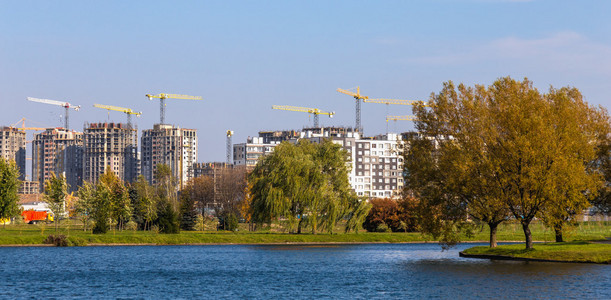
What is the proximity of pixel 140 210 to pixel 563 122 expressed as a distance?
60120 mm

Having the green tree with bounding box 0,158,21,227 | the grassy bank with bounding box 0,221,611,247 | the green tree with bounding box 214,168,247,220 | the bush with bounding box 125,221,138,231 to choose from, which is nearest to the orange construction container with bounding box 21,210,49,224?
the green tree with bounding box 214,168,247,220

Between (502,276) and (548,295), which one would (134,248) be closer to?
(502,276)

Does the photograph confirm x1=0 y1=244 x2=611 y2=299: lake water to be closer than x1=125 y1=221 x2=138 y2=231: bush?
Yes

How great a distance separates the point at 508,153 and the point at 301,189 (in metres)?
35.7

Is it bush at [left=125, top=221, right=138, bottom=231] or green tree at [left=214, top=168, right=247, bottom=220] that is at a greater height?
green tree at [left=214, top=168, right=247, bottom=220]

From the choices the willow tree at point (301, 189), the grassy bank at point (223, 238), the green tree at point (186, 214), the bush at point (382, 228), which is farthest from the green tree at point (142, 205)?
the bush at point (382, 228)

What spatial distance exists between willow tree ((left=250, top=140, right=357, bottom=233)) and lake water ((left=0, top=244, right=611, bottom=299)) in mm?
13628

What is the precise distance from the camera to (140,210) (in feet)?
335

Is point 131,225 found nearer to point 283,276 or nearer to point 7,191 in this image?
point 7,191

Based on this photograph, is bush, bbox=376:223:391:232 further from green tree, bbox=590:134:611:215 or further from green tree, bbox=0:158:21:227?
green tree, bbox=0:158:21:227

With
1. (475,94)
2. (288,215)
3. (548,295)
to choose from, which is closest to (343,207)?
(288,215)

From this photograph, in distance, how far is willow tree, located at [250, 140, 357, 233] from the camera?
90.1 metres

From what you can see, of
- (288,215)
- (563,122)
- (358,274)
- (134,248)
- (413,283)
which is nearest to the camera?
(413,283)

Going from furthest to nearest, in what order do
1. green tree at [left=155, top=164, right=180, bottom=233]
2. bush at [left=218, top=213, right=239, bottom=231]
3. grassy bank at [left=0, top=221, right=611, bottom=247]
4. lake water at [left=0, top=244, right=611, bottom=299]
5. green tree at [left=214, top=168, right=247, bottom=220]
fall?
green tree at [left=214, top=168, right=247, bottom=220]
bush at [left=218, top=213, right=239, bottom=231]
green tree at [left=155, top=164, right=180, bottom=233]
grassy bank at [left=0, top=221, right=611, bottom=247]
lake water at [left=0, top=244, right=611, bottom=299]
